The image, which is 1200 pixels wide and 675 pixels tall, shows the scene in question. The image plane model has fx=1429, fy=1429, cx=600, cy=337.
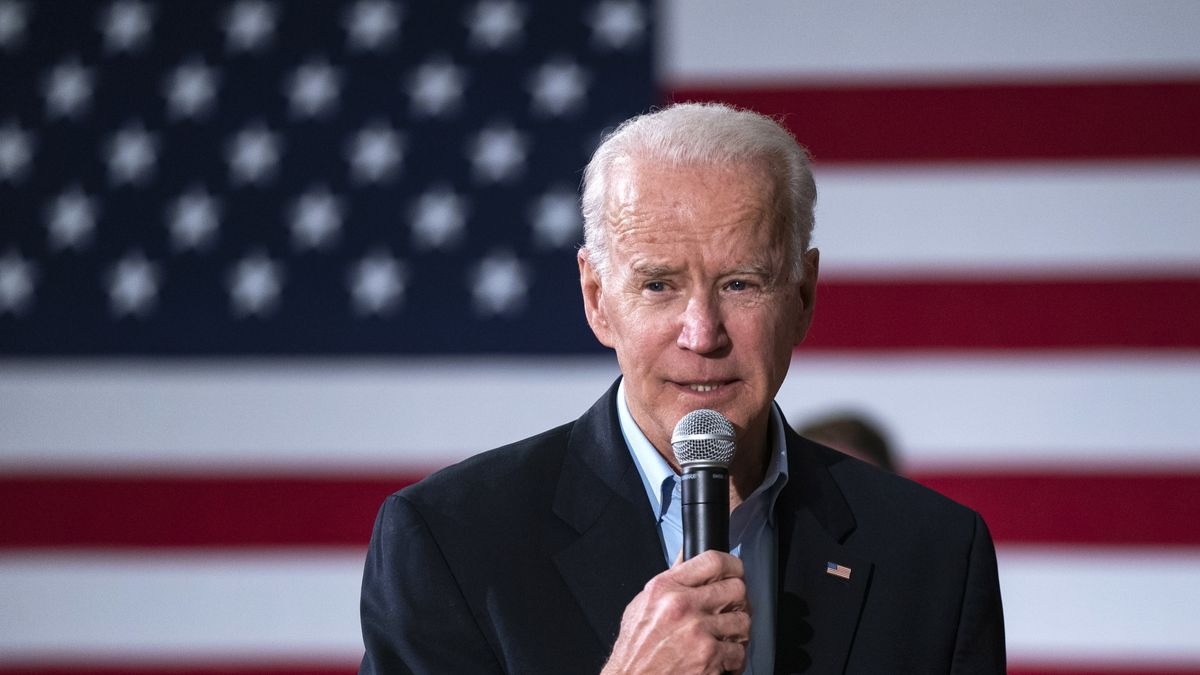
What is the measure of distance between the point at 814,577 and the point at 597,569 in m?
0.24

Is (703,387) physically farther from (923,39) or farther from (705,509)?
(923,39)

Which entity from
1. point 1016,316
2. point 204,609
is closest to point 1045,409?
point 1016,316

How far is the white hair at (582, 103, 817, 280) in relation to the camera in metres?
1.45

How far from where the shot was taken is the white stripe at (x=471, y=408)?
3.81m

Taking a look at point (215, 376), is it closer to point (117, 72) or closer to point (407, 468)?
point (407, 468)

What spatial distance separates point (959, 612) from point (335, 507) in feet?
8.67

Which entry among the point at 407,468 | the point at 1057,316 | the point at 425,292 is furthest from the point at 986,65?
the point at 407,468

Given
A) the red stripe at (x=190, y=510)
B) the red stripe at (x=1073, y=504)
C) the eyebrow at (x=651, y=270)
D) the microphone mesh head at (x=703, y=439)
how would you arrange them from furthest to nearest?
the red stripe at (x=190, y=510)
the red stripe at (x=1073, y=504)
the eyebrow at (x=651, y=270)
the microphone mesh head at (x=703, y=439)

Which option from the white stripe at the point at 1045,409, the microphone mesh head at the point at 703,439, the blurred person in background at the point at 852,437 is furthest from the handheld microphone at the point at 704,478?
the white stripe at the point at 1045,409

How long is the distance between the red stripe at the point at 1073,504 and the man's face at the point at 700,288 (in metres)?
2.48

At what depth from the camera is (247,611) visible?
3.95m

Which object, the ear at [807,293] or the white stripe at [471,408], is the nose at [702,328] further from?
the white stripe at [471,408]

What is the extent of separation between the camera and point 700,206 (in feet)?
4.67

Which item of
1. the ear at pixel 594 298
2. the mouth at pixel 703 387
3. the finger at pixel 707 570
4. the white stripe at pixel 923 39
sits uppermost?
the white stripe at pixel 923 39
